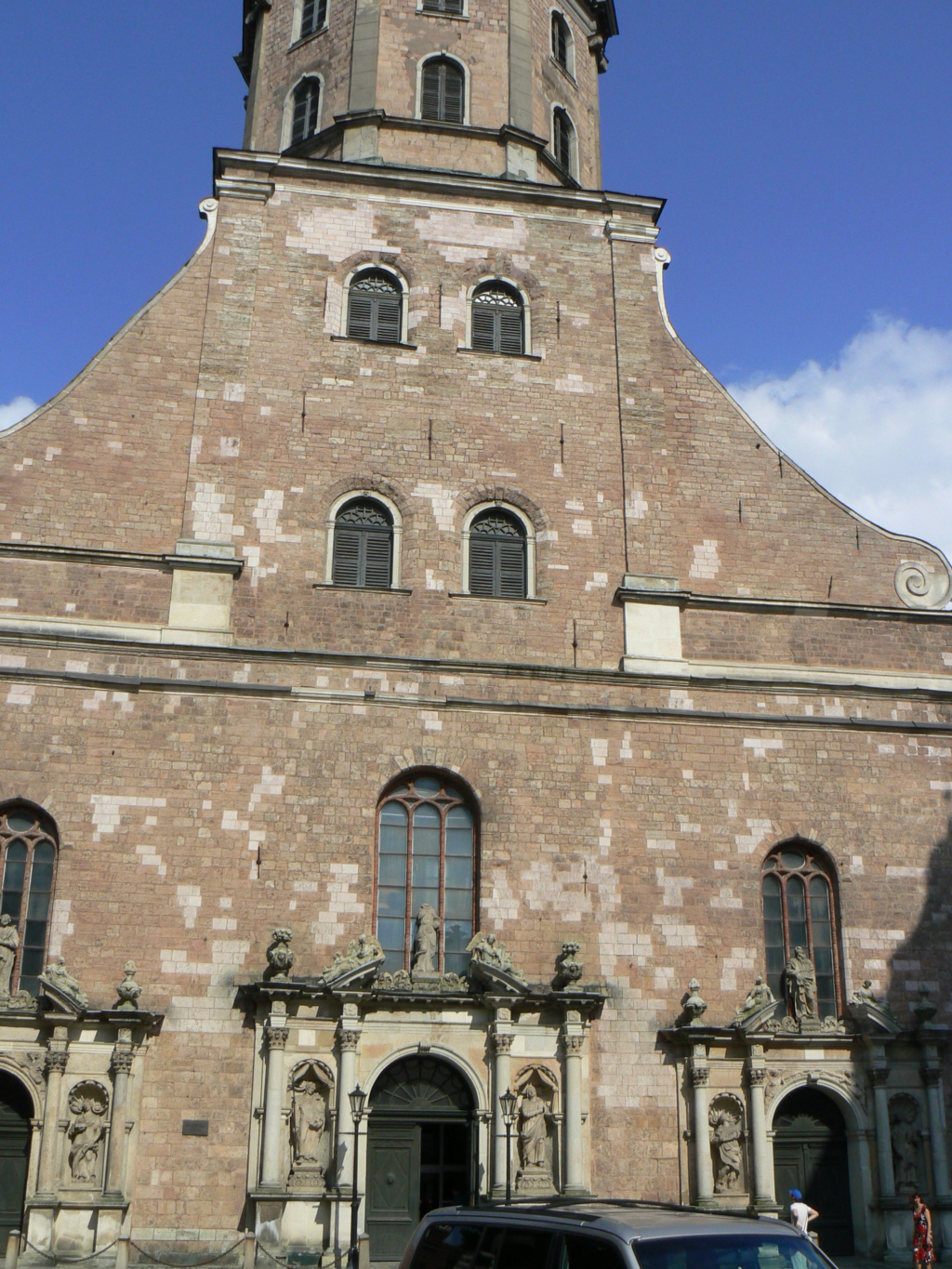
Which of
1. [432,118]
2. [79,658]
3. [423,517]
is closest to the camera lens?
[79,658]

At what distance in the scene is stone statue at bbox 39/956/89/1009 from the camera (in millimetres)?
15031

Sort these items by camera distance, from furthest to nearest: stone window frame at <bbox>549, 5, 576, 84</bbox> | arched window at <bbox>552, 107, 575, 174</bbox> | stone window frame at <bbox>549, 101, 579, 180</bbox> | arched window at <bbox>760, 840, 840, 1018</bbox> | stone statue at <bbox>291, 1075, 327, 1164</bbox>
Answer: stone window frame at <bbox>549, 5, 576, 84</bbox>
arched window at <bbox>552, 107, 575, 174</bbox>
stone window frame at <bbox>549, 101, 579, 180</bbox>
arched window at <bbox>760, 840, 840, 1018</bbox>
stone statue at <bbox>291, 1075, 327, 1164</bbox>

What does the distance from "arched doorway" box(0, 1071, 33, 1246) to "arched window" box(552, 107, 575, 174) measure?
1714 centimetres

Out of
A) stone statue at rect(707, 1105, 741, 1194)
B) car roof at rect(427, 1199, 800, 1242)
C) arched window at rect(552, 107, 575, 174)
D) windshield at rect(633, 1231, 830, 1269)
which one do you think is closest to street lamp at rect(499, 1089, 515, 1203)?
stone statue at rect(707, 1105, 741, 1194)

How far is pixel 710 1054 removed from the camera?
16172 mm

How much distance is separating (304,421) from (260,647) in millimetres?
3561

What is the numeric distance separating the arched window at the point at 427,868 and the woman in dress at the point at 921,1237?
18.7 ft

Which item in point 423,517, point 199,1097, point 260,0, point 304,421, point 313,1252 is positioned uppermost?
point 260,0

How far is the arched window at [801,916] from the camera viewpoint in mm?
17000

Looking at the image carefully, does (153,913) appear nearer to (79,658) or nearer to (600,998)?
(79,658)

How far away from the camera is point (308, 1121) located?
15.2 m

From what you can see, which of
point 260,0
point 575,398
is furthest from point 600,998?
point 260,0

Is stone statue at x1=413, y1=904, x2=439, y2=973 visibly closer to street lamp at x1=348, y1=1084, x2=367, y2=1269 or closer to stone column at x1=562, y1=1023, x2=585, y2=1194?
street lamp at x1=348, y1=1084, x2=367, y2=1269

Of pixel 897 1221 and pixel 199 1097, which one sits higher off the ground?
pixel 199 1097
